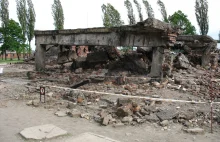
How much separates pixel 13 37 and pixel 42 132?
41.2 meters

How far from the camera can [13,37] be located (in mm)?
42219

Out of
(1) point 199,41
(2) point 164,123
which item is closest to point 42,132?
(2) point 164,123

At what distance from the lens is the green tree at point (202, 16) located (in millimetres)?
34969

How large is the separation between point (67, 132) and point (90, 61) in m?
8.21

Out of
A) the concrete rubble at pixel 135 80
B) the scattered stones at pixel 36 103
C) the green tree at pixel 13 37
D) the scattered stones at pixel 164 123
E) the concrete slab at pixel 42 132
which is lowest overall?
the concrete slab at pixel 42 132

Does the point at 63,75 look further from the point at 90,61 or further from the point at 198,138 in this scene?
the point at 198,138

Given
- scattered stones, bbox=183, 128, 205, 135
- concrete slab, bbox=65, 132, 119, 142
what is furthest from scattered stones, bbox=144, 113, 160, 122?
concrete slab, bbox=65, 132, 119, 142

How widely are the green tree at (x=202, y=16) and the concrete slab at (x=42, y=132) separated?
34.3 m

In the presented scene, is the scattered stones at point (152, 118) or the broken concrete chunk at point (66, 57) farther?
the broken concrete chunk at point (66, 57)

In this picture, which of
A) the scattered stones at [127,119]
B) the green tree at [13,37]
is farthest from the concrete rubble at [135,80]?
the green tree at [13,37]

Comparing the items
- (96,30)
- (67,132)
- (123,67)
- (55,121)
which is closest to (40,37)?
(96,30)

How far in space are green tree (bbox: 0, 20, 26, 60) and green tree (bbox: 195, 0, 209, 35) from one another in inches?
1171

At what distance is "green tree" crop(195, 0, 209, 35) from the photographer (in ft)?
115

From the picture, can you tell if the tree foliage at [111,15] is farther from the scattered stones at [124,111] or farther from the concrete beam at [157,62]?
the scattered stones at [124,111]
